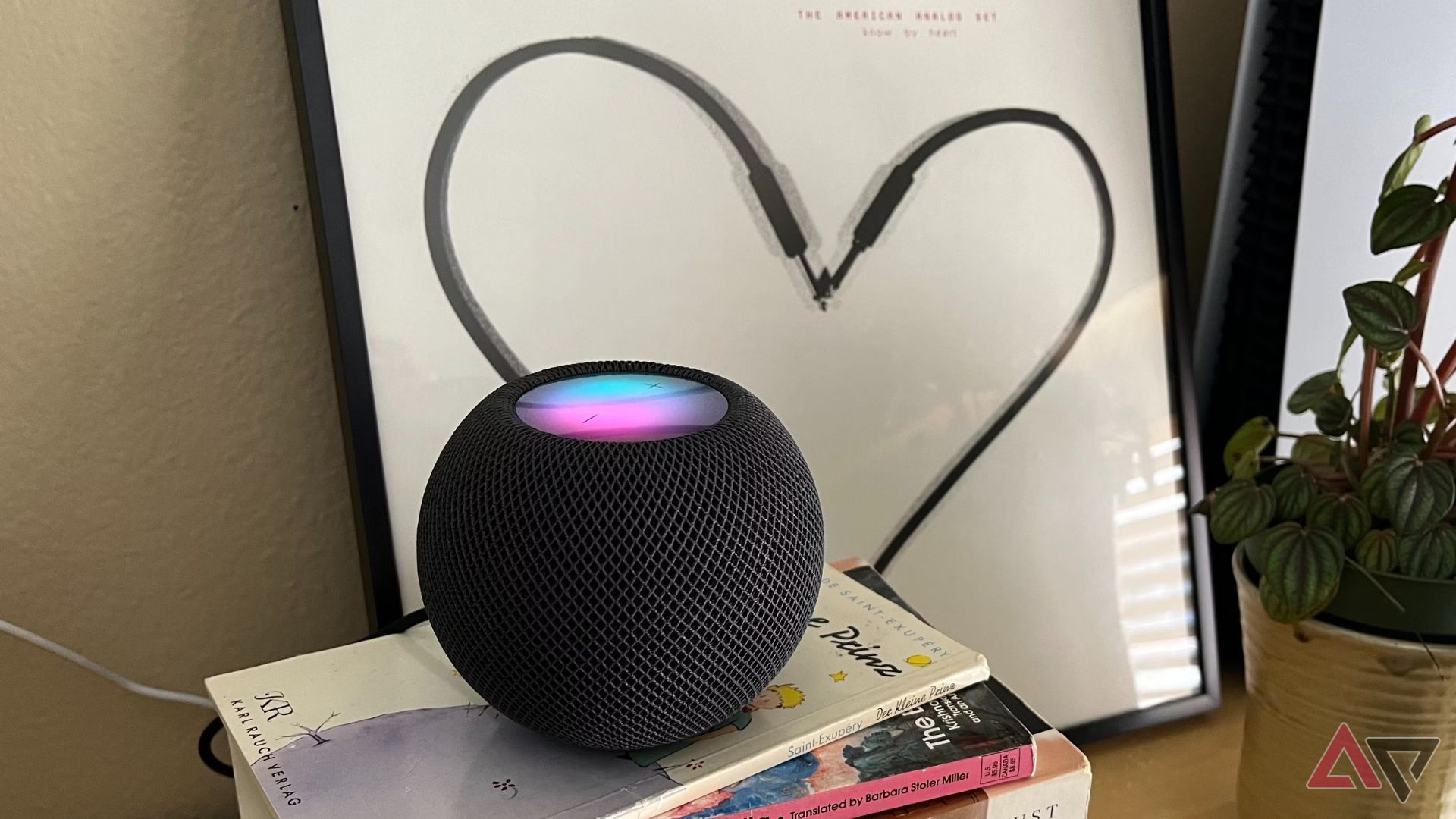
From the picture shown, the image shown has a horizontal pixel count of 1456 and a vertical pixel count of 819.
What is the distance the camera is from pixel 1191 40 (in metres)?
0.81

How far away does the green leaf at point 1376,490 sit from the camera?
54 cm

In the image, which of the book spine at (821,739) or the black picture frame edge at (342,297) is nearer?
the book spine at (821,739)

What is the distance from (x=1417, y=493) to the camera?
529 mm

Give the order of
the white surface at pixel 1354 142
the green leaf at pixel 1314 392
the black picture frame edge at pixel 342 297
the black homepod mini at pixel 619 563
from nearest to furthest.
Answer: the black homepod mini at pixel 619 563
the black picture frame edge at pixel 342 297
the green leaf at pixel 1314 392
the white surface at pixel 1354 142

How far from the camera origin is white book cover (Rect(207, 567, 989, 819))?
385 mm

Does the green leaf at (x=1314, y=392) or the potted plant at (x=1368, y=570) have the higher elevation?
the green leaf at (x=1314, y=392)

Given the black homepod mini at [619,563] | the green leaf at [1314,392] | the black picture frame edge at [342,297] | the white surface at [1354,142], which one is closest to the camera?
the black homepod mini at [619,563]

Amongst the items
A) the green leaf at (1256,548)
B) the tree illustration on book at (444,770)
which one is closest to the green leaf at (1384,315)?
the green leaf at (1256,548)

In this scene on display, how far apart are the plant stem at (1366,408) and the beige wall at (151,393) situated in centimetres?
55

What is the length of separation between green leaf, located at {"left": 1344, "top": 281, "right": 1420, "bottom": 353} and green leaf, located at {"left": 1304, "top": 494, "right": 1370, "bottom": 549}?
8cm

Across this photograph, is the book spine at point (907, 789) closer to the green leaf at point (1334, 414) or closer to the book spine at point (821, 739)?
the book spine at point (821, 739)

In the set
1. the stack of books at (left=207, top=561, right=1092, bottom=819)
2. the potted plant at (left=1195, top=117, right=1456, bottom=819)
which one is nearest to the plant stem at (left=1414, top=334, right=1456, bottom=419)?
the potted plant at (left=1195, top=117, right=1456, bottom=819)

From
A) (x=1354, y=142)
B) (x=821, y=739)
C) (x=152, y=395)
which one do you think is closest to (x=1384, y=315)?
(x=1354, y=142)

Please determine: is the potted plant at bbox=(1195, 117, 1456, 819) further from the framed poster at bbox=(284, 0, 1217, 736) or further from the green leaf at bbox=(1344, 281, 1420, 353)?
the framed poster at bbox=(284, 0, 1217, 736)
